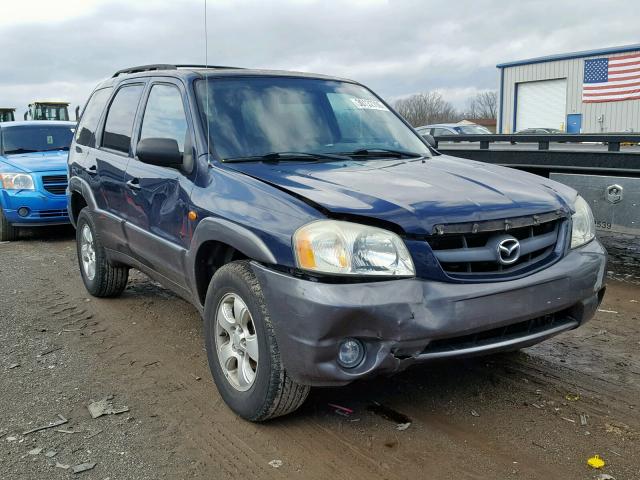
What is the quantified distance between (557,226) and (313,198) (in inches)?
50.4

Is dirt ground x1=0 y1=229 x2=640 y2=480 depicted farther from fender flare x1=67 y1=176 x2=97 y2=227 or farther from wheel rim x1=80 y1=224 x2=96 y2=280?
fender flare x1=67 y1=176 x2=97 y2=227

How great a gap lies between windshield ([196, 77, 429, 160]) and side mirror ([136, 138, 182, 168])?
23 cm

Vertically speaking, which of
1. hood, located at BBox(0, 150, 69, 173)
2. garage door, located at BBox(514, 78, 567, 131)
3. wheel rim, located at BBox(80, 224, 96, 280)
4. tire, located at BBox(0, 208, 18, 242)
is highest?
garage door, located at BBox(514, 78, 567, 131)

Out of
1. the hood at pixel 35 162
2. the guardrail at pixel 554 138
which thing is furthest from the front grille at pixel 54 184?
the guardrail at pixel 554 138

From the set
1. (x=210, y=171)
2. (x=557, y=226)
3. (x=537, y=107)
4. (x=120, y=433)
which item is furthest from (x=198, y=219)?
(x=537, y=107)

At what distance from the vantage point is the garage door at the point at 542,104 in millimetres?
28453

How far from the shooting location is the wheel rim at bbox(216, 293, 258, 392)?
3195 millimetres

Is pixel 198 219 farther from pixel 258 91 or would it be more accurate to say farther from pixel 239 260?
pixel 258 91

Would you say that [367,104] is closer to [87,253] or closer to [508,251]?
[508,251]

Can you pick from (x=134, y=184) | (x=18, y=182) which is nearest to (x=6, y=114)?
(x=18, y=182)

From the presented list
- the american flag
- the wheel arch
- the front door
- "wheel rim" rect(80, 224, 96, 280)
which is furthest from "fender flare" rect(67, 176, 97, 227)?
the front door

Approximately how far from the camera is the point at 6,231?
367 inches

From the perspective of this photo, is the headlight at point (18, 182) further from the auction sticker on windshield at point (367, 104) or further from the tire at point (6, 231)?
the auction sticker on windshield at point (367, 104)

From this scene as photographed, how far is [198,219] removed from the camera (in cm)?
354
